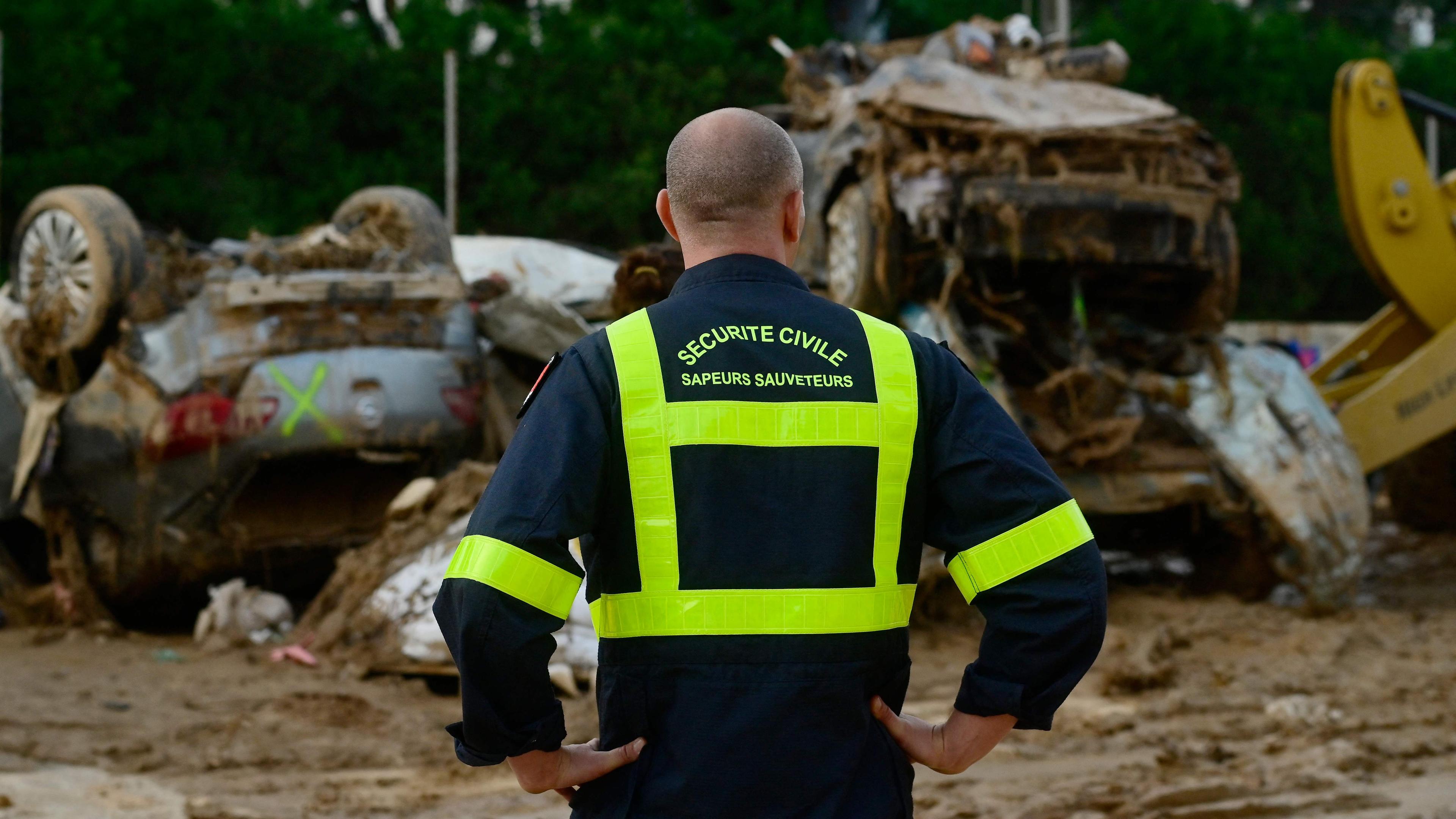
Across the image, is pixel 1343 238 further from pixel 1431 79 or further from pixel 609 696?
pixel 609 696

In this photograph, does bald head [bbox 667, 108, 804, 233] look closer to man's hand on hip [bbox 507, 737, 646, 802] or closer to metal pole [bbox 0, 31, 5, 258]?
man's hand on hip [bbox 507, 737, 646, 802]

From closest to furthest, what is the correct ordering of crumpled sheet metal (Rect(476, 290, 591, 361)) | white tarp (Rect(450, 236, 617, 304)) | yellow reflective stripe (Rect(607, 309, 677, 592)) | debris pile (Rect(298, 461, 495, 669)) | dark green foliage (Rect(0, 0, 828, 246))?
yellow reflective stripe (Rect(607, 309, 677, 592)) → debris pile (Rect(298, 461, 495, 669)) → crumpled sheet metal (Rect(476, 290, 591, 361)) → white tarp (Rect(450, 236, 617, 304)) → dark green foliage (Rect(0, 0, 828, 246))

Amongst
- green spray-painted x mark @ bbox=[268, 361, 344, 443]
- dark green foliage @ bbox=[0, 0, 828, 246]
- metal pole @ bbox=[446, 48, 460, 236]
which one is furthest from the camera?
metal pole @ bbox=[446, 48, 460, 236]

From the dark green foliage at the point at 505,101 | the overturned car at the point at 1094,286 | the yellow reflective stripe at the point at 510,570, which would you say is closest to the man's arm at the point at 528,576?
the yellow reflective stripe at the point at 510,570

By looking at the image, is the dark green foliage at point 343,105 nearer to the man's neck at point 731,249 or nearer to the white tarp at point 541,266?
the white tarp at point 541,266

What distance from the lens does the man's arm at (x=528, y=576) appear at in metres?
1.82

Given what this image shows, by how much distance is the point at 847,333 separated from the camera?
201 cm

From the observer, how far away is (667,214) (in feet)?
7.00

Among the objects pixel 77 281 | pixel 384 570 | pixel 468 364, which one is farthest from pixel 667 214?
pixel 77 281

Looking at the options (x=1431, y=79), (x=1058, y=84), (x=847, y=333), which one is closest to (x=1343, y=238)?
(x=1431, y=79)

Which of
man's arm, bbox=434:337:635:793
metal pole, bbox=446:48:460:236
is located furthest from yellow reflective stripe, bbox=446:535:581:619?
metal pole, bbox=446:48:460:236

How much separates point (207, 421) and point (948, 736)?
5.78 metres

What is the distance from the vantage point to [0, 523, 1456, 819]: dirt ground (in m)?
4.61

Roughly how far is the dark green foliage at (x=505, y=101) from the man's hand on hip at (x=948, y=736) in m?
12.6
